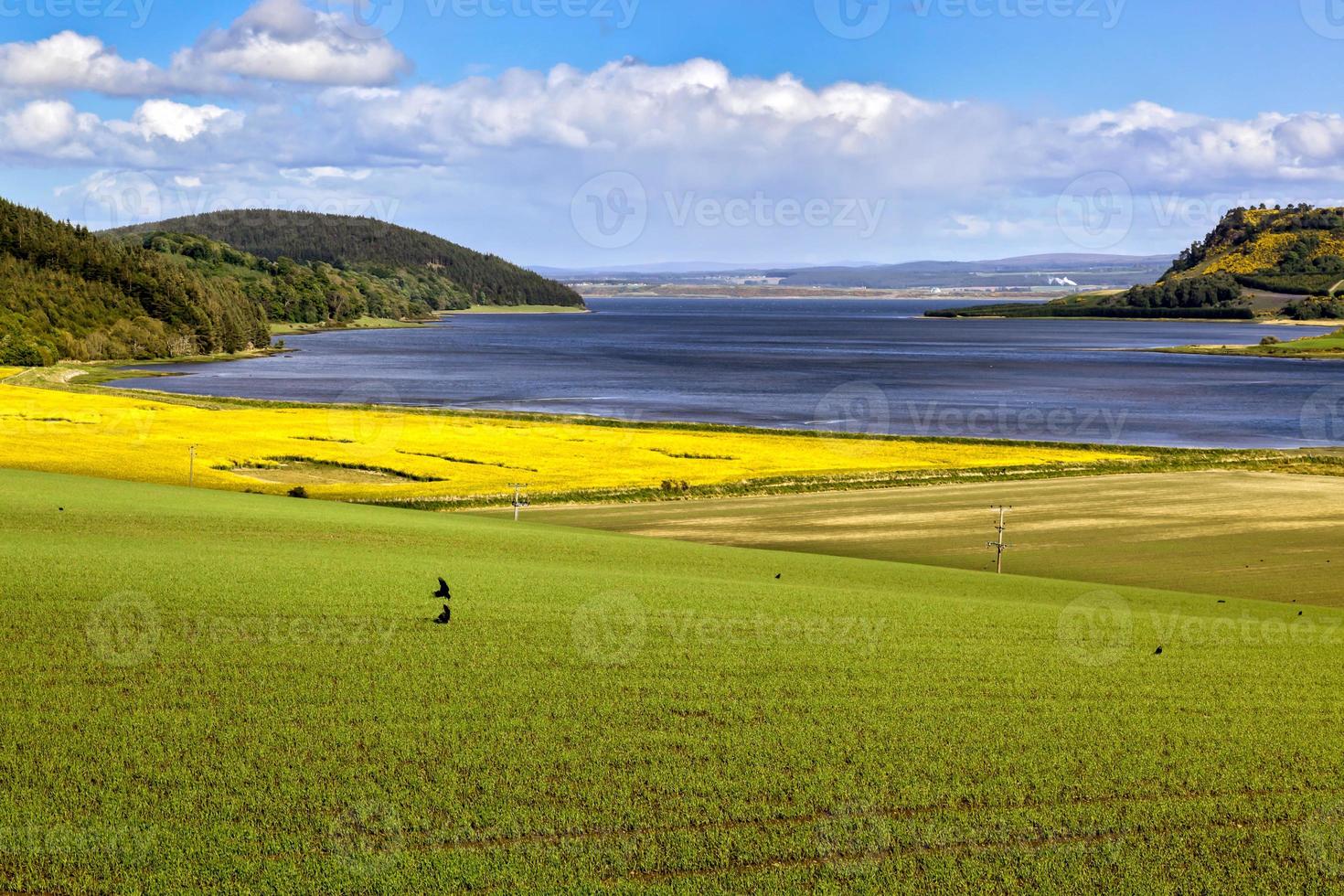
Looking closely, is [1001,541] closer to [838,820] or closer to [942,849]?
[838,820]

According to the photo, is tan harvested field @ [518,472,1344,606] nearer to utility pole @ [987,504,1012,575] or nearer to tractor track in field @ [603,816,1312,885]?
utility pole @ [987,504,1012,575]

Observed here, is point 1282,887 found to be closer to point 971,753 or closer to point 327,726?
point 971,753

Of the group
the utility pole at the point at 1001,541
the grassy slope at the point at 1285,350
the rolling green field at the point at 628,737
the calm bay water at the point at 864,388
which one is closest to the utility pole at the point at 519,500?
the utility pole at the point at 1001,541

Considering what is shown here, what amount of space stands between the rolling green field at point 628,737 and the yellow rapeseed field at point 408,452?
25038mm

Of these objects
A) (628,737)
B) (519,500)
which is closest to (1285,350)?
(519,500)

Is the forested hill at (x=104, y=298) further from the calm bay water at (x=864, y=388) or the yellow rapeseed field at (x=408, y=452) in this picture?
the yellow rapeseed field at (x=408, y=452)

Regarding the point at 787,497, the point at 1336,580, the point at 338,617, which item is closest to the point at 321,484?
the point at 787,497

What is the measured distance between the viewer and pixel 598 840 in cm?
1020

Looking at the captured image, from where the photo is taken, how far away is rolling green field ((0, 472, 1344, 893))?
988 cm

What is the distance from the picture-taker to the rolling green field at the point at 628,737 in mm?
9883

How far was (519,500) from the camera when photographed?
4316 centimetres

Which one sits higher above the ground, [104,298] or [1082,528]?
[104,298]

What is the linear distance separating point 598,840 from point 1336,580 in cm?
2637

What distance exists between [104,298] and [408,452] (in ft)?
415
